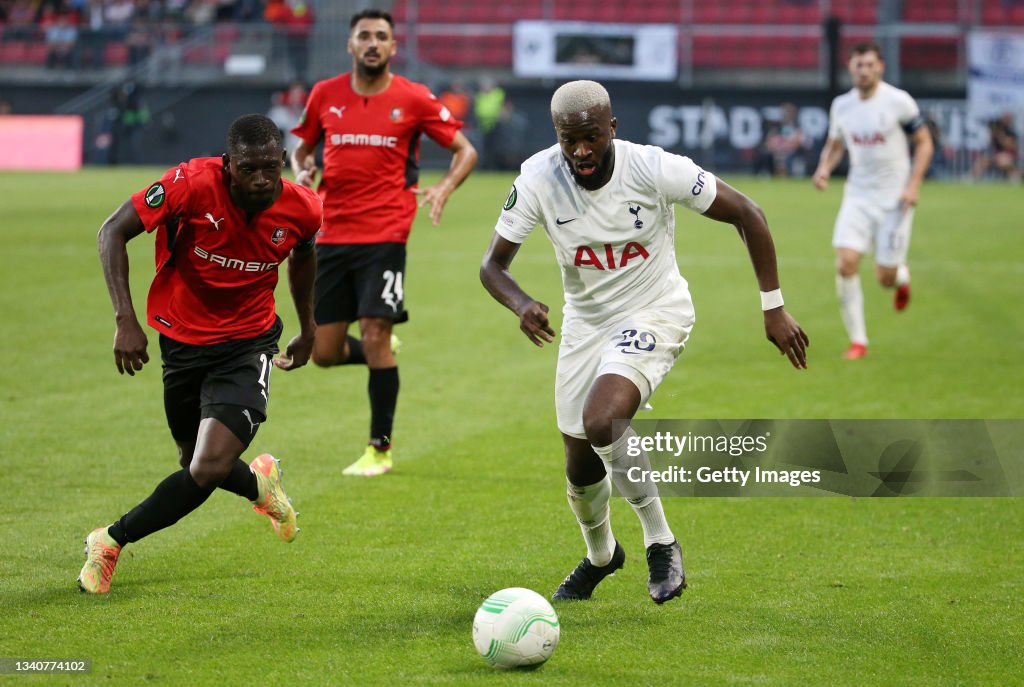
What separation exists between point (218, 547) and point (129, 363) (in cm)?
140

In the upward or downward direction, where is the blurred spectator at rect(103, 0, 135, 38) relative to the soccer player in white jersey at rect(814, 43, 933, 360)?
upward

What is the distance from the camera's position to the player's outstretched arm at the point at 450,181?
8453 mm

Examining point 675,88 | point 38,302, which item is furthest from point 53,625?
point 675,88

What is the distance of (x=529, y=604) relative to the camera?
4945mm

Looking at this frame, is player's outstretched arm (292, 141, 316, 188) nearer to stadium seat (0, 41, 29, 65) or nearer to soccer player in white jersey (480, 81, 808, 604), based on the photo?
soccer player in white jersey (480, 81, 808, 604)

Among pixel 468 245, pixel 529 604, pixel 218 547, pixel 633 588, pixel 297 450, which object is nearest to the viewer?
pixel 529 604

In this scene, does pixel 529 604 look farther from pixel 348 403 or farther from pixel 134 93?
pixel 134 93

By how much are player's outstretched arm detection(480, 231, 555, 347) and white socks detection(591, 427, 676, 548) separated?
0.49m

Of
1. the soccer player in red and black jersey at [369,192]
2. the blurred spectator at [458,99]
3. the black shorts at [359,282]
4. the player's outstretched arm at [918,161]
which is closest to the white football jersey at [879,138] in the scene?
the player's outstretched arm at [918,161]

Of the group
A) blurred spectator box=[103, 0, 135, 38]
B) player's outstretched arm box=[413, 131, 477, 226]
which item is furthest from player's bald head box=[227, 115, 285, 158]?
blurred spectator box=[103, 0, 135, 38]

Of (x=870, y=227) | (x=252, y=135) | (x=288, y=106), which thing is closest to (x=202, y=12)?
(x=288, y=106)

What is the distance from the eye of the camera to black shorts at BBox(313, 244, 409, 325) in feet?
27.7

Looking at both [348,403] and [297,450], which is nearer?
[297,450]

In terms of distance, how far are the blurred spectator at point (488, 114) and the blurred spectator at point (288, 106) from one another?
411 centimetres
